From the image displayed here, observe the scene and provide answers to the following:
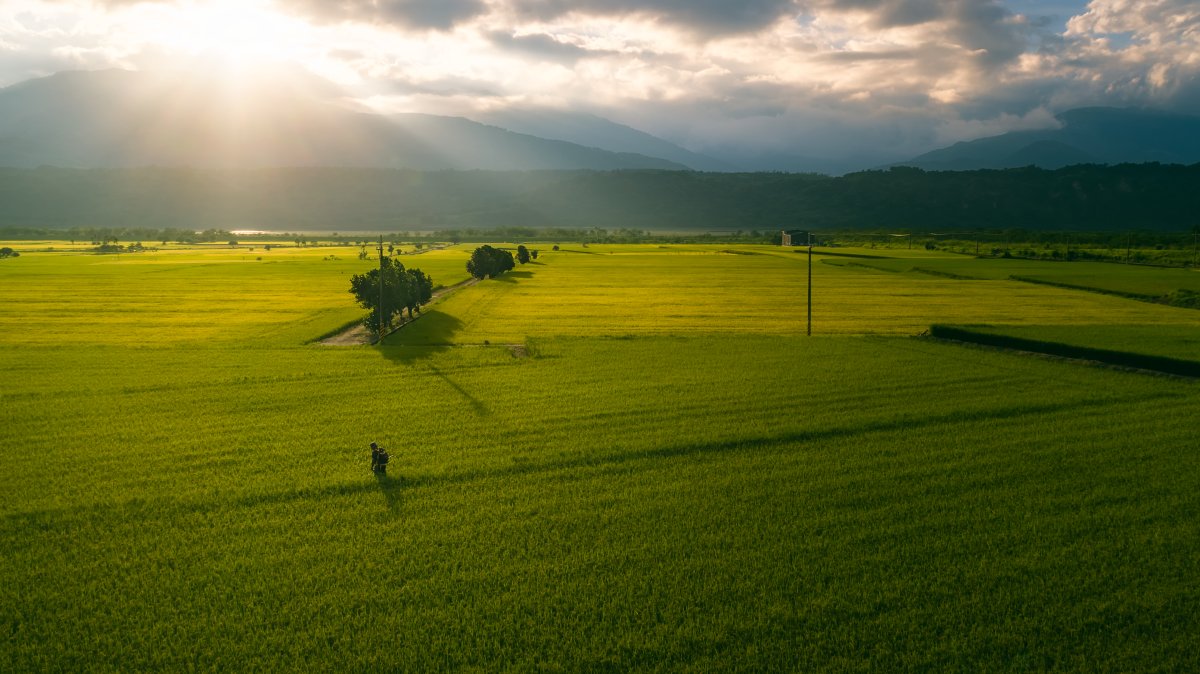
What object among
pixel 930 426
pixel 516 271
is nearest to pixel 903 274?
pixel 516 271

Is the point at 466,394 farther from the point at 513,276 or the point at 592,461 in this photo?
the point at 513,276

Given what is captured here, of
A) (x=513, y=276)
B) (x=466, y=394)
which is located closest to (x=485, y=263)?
(x=513, y=276)

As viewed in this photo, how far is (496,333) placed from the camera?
36.4 m

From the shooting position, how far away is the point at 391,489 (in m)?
14.2

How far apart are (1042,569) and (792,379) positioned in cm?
1357

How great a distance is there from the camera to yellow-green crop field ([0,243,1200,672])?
912cm

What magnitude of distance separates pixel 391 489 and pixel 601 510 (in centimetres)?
420

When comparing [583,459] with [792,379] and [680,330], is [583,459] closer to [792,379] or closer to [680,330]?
[792,379]

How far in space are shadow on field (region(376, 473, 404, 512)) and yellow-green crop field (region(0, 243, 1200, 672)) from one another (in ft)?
0.26

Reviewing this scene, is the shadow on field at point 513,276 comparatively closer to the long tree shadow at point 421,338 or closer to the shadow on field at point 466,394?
the long tree shadow at point 421,338

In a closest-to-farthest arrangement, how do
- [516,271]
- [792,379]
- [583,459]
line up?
[583,459], [792,379], [516,271]

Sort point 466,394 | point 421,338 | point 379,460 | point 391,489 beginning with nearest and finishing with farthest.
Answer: point 391,489, point 379,460, point 466,394, point 421,338

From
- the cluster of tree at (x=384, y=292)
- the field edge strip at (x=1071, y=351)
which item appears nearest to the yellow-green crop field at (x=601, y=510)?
the field edge strip at (x=1071, y=351)

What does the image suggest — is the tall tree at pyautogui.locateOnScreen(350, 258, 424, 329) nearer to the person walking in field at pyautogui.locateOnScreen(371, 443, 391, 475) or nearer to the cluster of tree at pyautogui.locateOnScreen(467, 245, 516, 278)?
the person walking in field at pyautogui.locateOnScreen(371, 443, 391, 475)
